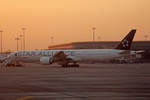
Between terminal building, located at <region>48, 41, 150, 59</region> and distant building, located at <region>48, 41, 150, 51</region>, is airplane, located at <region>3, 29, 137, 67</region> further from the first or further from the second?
distant building, located at <region>48, 41, 150, 51</region>

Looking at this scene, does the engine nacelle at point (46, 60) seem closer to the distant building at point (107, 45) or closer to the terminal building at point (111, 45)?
the terminal building at point (111, 45)

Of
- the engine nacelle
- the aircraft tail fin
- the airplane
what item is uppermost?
the aircraft tail fin

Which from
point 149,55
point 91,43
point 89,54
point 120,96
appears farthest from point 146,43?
point 120,96

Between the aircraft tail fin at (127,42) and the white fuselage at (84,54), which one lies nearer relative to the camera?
the white fuselage at (84,54)

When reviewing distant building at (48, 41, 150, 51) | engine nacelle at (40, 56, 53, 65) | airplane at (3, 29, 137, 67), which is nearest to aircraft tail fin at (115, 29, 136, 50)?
airplane at (3, 29, 137, 67)

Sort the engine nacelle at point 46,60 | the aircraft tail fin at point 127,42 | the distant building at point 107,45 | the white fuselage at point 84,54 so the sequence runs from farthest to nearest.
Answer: the distant building at point 107,45 → the aircraft tail fin at point 127,42 → the white fuselage at point 84,54 → the engine nacelle at point 46,60

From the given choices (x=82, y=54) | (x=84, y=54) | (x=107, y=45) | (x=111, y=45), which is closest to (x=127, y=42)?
(x=84, y=54)

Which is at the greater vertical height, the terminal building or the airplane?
the terminal building

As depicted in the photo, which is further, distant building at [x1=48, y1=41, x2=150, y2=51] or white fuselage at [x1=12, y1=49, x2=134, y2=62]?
distant building at [x1=48, y1=41, x2=150, y2=51]

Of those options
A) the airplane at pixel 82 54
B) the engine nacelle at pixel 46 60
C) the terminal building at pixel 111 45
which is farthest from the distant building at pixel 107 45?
the engine nacelle at pixel 46 60

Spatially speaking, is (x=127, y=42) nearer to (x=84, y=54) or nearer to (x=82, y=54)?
(x=84, y=54)

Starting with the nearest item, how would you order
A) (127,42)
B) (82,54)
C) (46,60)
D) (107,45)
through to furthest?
(46,60)
(82,54)
(127,42)
(107,45)

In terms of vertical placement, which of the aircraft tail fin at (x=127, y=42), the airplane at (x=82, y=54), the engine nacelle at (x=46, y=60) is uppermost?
the aircraft tail fin at (x=127, y=42)

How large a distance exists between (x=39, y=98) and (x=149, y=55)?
91049 millimetres
